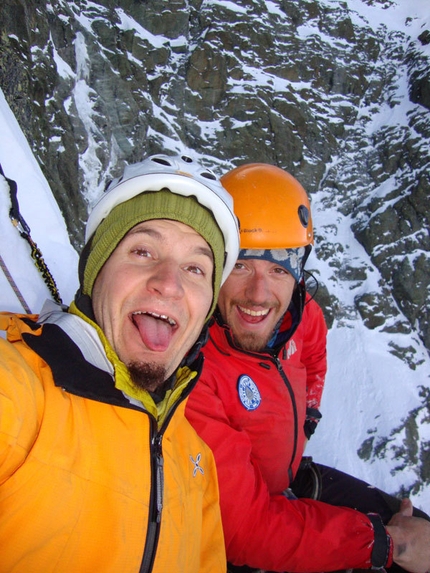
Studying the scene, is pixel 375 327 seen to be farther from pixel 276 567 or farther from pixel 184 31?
pixel 184 31

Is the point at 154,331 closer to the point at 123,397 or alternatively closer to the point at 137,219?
the point at 123,397

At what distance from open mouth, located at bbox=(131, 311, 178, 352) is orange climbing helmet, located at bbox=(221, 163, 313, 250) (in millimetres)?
1457

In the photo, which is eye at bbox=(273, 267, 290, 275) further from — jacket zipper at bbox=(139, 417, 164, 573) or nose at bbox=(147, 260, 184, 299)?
jacket zipper at bbox=(139, 417, 164, 573)

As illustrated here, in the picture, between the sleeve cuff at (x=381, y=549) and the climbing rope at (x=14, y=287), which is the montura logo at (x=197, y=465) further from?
the climbing rope at (x=14, y=287)

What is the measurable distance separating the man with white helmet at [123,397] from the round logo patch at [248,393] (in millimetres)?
621

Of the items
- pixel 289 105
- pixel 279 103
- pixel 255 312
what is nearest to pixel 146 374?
pixel 255 312

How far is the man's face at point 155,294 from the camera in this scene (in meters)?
1.63

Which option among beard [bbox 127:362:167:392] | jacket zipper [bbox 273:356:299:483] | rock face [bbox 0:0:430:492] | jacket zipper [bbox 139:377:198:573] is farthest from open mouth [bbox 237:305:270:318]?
rock face [bbox 0:0:430:492]

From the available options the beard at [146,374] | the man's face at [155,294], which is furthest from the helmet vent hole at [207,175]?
the beard at [146,374]

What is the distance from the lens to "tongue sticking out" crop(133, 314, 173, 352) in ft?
5.36

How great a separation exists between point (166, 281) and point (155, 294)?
8cm

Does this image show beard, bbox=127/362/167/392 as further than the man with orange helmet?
No

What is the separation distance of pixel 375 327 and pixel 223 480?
2505 cm

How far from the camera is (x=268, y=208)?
3158mm
